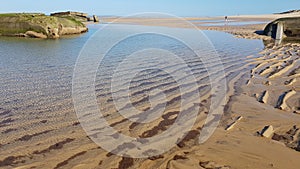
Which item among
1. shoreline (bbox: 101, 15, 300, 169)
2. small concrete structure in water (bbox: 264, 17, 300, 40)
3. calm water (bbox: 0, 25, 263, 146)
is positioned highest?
small concrete structure in water (bbox: 264, 17, 300, 40)

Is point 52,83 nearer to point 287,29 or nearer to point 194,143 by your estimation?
point 194,143

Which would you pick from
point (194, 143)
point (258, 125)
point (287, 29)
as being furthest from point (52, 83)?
point (287, 29)

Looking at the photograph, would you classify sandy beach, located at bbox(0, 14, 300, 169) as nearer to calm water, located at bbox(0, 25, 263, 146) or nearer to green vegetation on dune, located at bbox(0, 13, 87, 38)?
calm water, located at bbox(0, 25, 263, 146)

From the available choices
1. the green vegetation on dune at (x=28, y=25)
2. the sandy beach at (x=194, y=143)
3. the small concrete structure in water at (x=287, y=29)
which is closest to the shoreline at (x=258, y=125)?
the sandy beach at (x=194, y=143)

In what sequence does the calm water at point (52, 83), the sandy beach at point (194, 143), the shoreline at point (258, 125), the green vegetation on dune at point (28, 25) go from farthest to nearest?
the green vegetation on dune at point (28, 25) → the calm water at point (52, 83) → the shoreline at point (258, 125) → the sandy beach at point (194, 143)

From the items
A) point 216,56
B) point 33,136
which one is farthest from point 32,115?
point 216,56

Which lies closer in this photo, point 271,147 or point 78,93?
point 271,147

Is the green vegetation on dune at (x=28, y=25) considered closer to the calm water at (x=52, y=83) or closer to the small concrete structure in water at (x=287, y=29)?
the calm water at (x=52, y=83)

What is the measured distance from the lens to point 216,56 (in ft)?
49.2

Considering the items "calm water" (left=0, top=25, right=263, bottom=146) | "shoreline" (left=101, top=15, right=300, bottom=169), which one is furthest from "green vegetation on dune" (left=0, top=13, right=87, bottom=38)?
"shoreline" (left=101, top=15, right=300, bottom=169)

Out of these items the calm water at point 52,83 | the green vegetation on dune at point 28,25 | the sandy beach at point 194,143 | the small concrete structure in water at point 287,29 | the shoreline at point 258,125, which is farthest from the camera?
the green vegetation on dune at point 28,25

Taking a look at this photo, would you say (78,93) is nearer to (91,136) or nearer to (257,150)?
(91,136)

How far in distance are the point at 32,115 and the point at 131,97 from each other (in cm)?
258

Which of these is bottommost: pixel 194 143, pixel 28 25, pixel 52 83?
pixel 194 143
